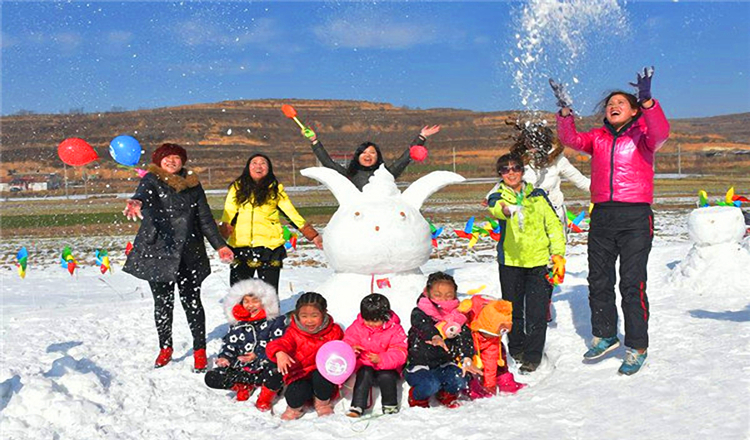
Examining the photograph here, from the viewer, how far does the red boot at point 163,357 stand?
4977 mm

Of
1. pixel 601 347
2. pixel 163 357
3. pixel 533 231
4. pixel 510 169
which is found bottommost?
pixel 163 357

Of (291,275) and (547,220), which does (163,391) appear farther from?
(291,275)

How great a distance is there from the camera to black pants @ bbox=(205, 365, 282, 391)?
4152mm

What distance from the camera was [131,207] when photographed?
174 inches

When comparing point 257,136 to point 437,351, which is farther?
point 257,136

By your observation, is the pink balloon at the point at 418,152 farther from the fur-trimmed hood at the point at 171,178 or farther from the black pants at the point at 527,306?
the fur-trimmed hood at the point at 171,178

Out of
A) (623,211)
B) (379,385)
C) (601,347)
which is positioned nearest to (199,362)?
(379,385)

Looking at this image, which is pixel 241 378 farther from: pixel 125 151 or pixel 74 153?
pixel 74 153

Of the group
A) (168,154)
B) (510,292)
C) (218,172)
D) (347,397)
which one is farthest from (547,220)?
(218,172)

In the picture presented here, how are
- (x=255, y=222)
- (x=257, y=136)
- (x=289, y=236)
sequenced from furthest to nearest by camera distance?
(x=257, y=136), (x=289, y=236), (x=255, y=222)

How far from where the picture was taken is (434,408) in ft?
12.8

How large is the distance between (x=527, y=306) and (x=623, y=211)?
101cm

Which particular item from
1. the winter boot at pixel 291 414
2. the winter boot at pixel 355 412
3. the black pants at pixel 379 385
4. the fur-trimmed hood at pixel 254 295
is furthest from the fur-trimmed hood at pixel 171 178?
the winter boot at pixel 355 412

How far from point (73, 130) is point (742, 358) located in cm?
6459
